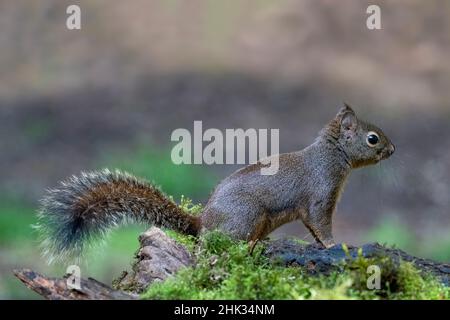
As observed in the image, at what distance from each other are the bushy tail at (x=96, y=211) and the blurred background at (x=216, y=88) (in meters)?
4.48

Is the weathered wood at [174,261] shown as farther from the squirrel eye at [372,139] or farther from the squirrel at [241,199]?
the squirrel eye at [372,139]

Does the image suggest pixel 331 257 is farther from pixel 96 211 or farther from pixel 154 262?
pixel 96 211

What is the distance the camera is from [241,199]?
477 centimetres

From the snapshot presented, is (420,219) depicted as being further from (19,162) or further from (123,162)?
(19,162)

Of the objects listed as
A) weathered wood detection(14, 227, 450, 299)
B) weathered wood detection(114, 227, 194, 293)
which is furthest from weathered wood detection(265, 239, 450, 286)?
weathered wood detection(114, 227, 194, 293)

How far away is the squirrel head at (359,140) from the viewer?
515cm

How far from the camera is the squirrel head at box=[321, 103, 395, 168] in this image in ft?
16.9

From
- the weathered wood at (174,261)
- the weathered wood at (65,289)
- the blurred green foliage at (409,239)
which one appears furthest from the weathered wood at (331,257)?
the blurred green foliage at (409,239)

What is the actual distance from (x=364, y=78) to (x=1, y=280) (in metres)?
6.57

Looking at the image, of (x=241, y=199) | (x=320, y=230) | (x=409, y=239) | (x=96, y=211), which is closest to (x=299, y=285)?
(x=96, y=211)

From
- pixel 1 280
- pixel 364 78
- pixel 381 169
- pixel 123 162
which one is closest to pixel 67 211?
pixel 381 169

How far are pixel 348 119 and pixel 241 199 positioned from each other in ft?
3.14

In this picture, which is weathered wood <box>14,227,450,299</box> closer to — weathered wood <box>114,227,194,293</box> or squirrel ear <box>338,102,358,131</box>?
weathered wood <box>114,227,194,293</box>

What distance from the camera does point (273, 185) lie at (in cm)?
495
